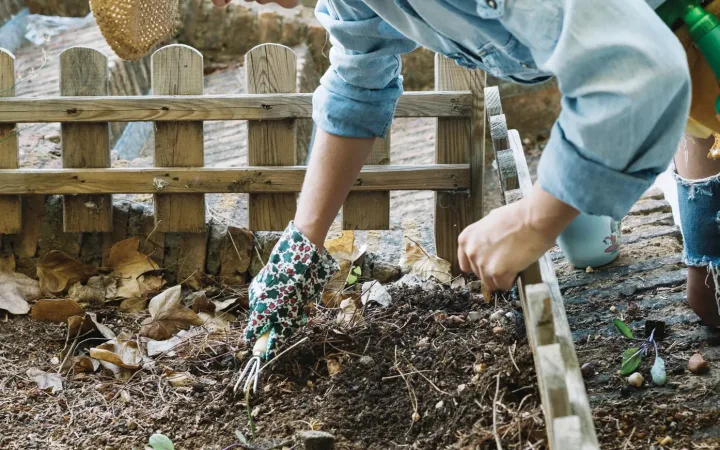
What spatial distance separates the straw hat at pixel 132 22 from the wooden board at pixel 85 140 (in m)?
1.01

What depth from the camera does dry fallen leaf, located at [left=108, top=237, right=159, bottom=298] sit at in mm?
2961

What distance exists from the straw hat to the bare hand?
0.85 m

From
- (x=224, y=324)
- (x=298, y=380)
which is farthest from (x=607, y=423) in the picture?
(x=224, y=324)

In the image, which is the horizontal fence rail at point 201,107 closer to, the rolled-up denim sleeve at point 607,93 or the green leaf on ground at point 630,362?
the green leaf on ground at point 630,362

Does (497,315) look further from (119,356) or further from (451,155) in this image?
(119,356)

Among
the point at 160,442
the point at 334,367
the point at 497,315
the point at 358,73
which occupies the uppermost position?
the point at 358,73

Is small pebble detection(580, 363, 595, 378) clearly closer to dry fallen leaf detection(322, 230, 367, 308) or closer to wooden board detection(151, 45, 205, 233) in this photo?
dry fallen leaf detection(322, 230, 367, 308)

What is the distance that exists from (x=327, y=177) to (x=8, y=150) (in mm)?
1419

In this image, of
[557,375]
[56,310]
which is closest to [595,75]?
[557,375]

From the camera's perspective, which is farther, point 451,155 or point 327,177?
point 451,155

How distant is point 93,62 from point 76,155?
1.05 feet

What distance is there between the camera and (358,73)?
1.96m

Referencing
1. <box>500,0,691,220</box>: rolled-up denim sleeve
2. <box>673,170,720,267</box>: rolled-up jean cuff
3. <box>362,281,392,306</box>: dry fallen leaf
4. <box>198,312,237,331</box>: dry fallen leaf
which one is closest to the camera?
<box>500,0,691,220</box>: rolled-up denim sleeve

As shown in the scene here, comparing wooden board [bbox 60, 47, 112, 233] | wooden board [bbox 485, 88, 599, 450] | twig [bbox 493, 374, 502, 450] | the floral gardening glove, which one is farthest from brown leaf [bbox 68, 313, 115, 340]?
wooden board [bbox 485, 88, 599, 450]
